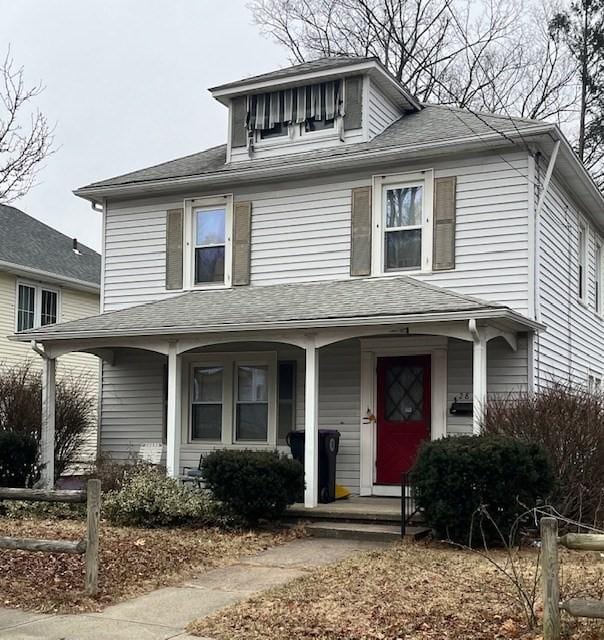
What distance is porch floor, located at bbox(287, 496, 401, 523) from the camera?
11477 millimetres

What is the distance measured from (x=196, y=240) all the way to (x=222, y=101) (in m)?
2.72

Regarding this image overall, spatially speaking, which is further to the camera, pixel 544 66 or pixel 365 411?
pixel 544 66

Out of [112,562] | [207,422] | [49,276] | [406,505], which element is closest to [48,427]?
[207,422]

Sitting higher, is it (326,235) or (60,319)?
(326,235)

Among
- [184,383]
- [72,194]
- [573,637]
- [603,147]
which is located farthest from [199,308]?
[603,147]

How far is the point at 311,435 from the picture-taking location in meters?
12.2

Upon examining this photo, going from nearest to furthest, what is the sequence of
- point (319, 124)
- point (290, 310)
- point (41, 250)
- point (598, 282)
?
point (290, 310) → point (319, 124) → point (598, 282) → point (41, 250)

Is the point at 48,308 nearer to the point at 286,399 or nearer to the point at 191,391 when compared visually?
the point at 191,391

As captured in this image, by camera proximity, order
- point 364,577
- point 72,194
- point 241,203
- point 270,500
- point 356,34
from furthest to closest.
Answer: point 356,34, point 72,194, point 241,203, point 270,500, point 364,577

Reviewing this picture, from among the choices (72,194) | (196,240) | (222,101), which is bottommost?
(196,240)

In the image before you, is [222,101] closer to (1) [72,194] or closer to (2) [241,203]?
(2) [241,203]

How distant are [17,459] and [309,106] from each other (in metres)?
7.71

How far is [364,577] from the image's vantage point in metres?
8.23

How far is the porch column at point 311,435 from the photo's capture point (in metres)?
12.1
